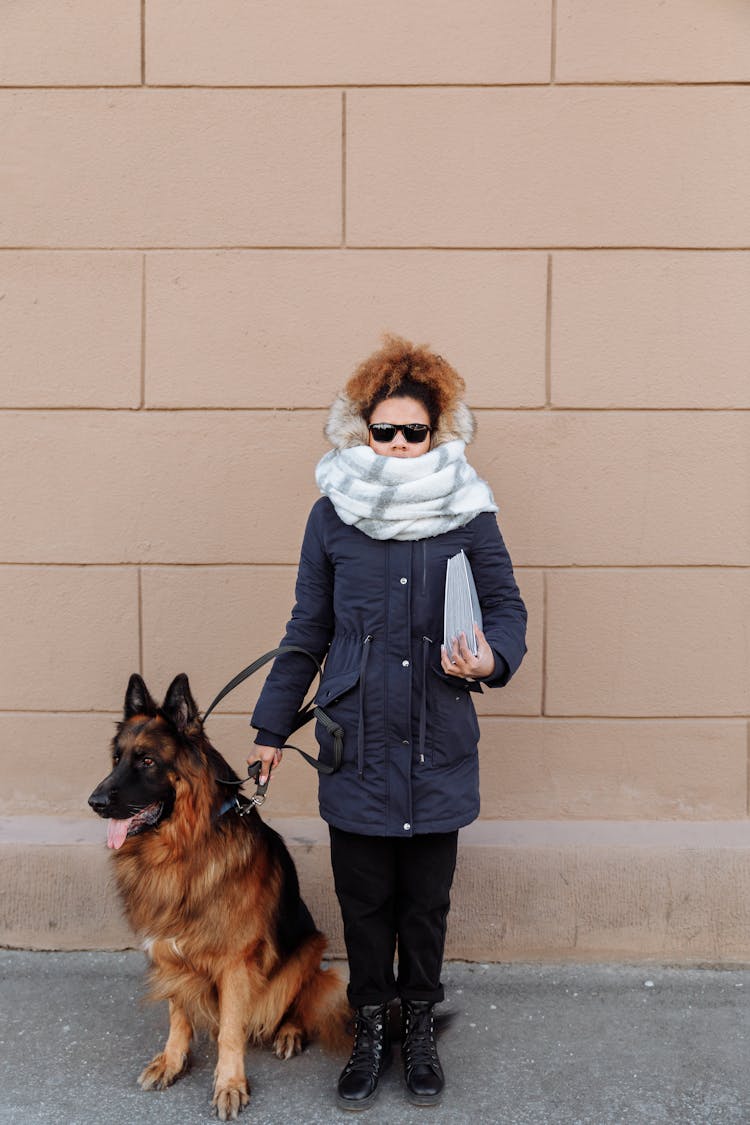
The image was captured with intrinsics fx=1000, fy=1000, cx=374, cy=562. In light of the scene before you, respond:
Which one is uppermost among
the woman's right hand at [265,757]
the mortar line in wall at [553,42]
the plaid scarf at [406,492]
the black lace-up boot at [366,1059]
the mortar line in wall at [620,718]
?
the mortar line in wall at [553,42]

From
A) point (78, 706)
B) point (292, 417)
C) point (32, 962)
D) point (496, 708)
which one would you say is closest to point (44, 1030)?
point (32, 962)

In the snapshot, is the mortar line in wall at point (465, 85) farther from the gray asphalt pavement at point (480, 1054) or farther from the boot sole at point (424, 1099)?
the boot sole at point (424, 1099)

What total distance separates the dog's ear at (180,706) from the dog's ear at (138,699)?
40 millimetres

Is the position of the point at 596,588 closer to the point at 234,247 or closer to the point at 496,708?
the point at 496,708

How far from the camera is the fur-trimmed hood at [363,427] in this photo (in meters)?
2.65

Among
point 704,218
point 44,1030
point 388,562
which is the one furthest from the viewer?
point 704,218

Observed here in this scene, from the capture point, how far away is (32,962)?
11.5 ft

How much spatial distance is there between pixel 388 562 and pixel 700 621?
1.46 m

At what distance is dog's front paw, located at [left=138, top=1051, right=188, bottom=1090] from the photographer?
9.14ft

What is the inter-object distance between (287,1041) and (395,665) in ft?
4.04

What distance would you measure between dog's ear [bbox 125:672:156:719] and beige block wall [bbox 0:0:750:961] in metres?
0.91

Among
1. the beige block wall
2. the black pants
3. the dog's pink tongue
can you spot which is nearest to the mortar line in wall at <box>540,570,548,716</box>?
the beige block wall

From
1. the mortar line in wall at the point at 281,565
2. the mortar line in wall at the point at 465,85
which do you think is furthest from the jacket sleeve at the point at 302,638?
the mortar line in wall at the point at 465,85

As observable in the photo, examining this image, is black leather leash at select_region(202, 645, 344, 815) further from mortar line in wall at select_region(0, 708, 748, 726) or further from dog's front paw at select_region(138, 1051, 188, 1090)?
mortar line in wall at select_region(0, 708, 748, 726)
